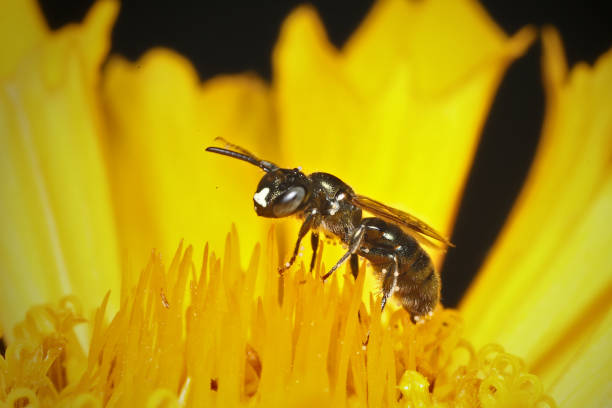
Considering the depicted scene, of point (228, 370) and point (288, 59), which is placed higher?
point (288, 59)


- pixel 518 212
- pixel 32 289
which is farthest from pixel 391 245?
pixel 32 289

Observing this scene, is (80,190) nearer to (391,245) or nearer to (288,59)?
(288,59)

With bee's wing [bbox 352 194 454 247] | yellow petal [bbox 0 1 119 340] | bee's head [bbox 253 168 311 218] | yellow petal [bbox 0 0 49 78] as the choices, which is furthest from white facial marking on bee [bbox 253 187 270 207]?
yellow petal [bbox 0 0 49 78]

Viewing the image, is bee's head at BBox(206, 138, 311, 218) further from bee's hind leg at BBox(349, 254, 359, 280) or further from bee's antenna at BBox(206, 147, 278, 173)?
bee's hind leg at BBox(349, 254, 359, 280)

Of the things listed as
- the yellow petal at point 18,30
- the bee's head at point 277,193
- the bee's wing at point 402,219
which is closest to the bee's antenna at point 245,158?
the bee's head at point 277,193

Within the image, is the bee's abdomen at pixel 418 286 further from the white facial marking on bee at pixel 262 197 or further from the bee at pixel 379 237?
the white facial marking on bee at pixel 262 197
